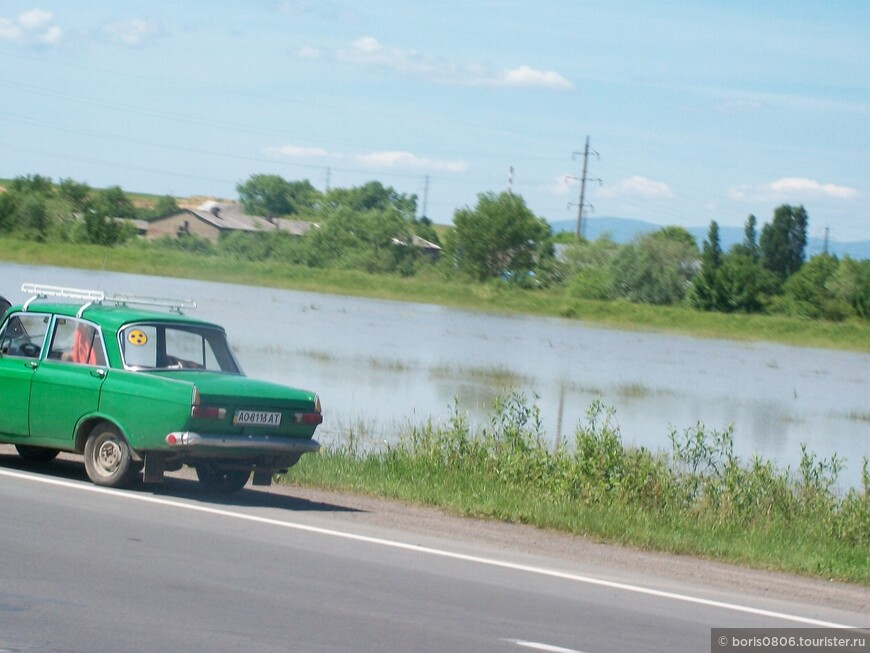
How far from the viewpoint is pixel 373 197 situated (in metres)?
134

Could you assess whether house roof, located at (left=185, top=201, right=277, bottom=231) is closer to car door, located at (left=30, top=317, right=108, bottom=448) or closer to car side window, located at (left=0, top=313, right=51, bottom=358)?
car side window, located at (left=0, top=313, right=51, bottom=358)

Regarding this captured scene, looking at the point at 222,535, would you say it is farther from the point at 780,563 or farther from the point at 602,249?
the point at 602,249

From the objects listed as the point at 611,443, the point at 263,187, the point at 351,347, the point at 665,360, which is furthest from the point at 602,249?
the point at 611,443

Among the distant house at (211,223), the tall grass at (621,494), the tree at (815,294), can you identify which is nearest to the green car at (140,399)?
the tall grass at (621,494)

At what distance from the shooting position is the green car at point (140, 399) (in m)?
11.6

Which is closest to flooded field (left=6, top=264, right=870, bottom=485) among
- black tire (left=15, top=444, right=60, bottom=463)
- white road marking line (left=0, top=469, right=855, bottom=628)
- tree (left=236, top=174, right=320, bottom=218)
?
black tire (left=15, top=444, right=60, bottom=463)

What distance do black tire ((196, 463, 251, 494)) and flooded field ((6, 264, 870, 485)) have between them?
271 inches

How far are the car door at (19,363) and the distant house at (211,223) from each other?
7658 cm

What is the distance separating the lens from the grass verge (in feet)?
227

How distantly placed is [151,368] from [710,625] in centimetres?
599

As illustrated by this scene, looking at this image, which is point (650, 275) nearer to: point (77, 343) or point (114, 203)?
point (114, 203)

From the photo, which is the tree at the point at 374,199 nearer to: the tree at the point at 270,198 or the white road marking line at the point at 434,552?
the tree at the point at 270,198

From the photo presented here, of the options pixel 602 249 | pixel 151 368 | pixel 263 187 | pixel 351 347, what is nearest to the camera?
pixel 151 368

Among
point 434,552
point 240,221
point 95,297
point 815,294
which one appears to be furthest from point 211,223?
point 434,552
